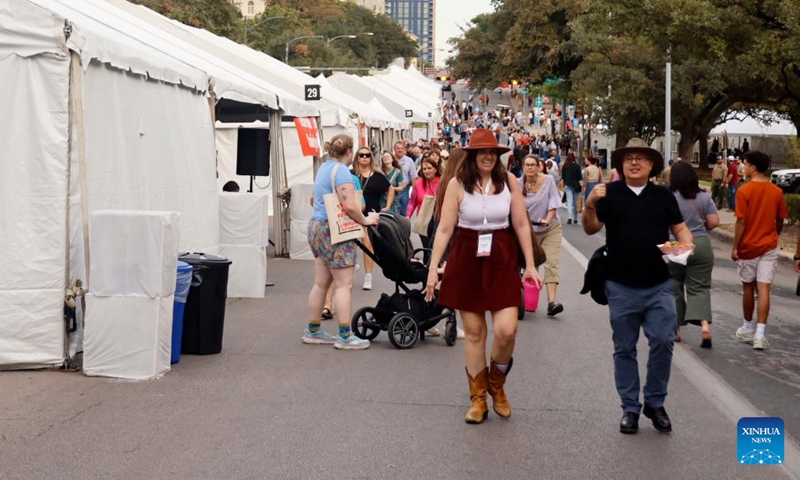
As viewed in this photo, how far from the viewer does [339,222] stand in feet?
33.2

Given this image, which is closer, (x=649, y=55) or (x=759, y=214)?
(x=759, y=214)

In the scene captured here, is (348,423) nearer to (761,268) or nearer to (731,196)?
→ (761,268)

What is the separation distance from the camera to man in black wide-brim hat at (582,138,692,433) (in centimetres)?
719

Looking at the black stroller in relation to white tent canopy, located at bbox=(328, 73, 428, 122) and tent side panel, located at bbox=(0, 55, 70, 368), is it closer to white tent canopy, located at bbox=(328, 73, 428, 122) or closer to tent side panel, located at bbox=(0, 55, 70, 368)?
tent side panel, located at bbox=(0, 55, 70, 368)

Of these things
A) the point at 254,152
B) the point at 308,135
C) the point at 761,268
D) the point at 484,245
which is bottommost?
the point at 761,268

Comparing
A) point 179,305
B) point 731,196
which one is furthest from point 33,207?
point 731,196

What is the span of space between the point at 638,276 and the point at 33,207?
461cm

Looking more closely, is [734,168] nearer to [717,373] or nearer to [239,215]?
[239,215]

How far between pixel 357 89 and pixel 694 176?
33.0 metres

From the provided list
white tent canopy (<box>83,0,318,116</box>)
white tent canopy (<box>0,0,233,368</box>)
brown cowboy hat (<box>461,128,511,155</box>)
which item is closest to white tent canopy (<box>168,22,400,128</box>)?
white tent canopy (<box>83,0,318,116</box>)

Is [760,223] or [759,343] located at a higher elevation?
[760,223]

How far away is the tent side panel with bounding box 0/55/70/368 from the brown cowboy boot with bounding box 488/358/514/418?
11.2 ft

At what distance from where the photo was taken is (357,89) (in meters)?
42.6

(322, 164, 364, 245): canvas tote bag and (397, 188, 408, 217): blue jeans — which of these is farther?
(397, 188, 408, 217): blue jeans
